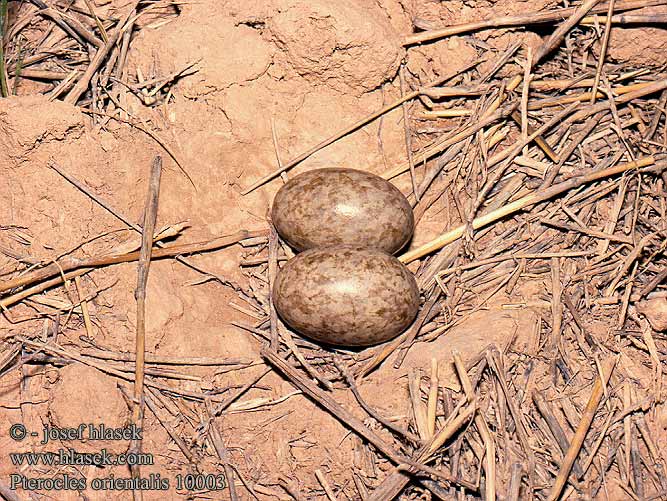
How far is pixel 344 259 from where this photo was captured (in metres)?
3.27

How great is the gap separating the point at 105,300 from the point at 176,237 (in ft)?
1.56

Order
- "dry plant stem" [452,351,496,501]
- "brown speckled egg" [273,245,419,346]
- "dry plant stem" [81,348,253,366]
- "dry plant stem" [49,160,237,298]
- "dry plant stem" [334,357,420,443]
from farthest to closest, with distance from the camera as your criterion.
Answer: "dry plant stem" [49,160,237,298] → "dry plant stem" [81,348,253,366] → "brown speckled egg" [273,245,419,346] → "dry plant stem" [334,357,420,443] → "dry plant stem" [452,351,496,501]

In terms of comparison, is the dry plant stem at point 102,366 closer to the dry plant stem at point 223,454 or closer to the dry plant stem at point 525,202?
the dry plant stem at point 223,454

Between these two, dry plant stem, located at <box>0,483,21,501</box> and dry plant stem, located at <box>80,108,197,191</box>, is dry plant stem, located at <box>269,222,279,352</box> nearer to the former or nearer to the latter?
dry plant stem, located at <box>80,108,197,191</box>

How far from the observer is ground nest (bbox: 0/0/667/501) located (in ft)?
10.4

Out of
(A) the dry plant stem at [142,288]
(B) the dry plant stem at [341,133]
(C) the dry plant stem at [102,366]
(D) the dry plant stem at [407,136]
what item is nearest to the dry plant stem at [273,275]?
(B) the dry plant stem at [341,133]

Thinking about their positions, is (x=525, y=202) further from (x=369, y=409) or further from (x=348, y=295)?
(x=369, y=409)

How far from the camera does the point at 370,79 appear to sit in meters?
3.71

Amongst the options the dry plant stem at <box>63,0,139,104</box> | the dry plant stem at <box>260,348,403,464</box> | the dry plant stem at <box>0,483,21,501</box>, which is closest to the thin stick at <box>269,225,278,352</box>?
the dry plant stem at <box>260,348,403,464</box>

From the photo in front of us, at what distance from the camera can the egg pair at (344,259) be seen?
10.6ft

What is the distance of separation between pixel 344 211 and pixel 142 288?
1.01 metres

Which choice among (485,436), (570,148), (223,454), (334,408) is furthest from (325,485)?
(570,148)

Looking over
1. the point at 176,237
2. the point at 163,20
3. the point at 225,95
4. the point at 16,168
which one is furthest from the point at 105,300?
the point at 163,20

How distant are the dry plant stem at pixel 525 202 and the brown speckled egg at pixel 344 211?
186 mm
